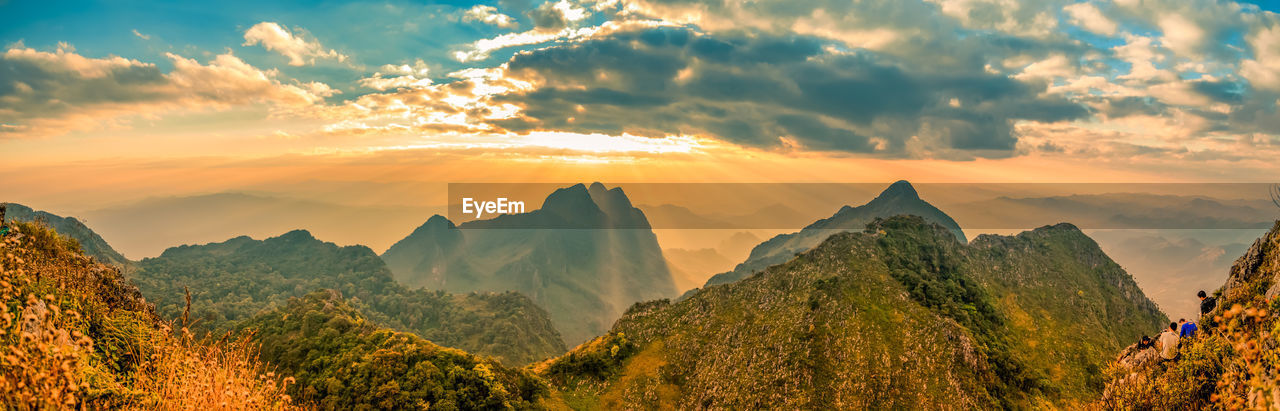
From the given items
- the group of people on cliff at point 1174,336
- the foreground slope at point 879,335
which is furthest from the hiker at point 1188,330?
the foreground slope at point 879,335

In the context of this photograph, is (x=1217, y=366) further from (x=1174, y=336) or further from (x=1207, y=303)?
(x=1207, y=303)

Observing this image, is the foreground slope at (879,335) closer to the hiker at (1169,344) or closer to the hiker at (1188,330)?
the hiker at (1169,344)

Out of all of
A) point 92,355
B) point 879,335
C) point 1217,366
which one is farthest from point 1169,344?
point 879,335

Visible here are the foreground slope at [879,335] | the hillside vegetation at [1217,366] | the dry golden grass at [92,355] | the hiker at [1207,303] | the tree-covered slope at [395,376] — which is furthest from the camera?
the foreground slope at [879,335]

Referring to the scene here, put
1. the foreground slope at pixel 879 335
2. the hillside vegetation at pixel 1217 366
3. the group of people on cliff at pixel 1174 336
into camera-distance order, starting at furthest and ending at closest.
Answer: the foreground slope at pixel 879 335, the group of people on cliff at pixel 1174 336, the hillside vegetation at pixel 1217 366

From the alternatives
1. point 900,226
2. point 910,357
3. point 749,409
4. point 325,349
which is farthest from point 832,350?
point 325,349

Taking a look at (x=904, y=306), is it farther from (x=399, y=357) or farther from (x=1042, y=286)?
(x=399, y=357)
